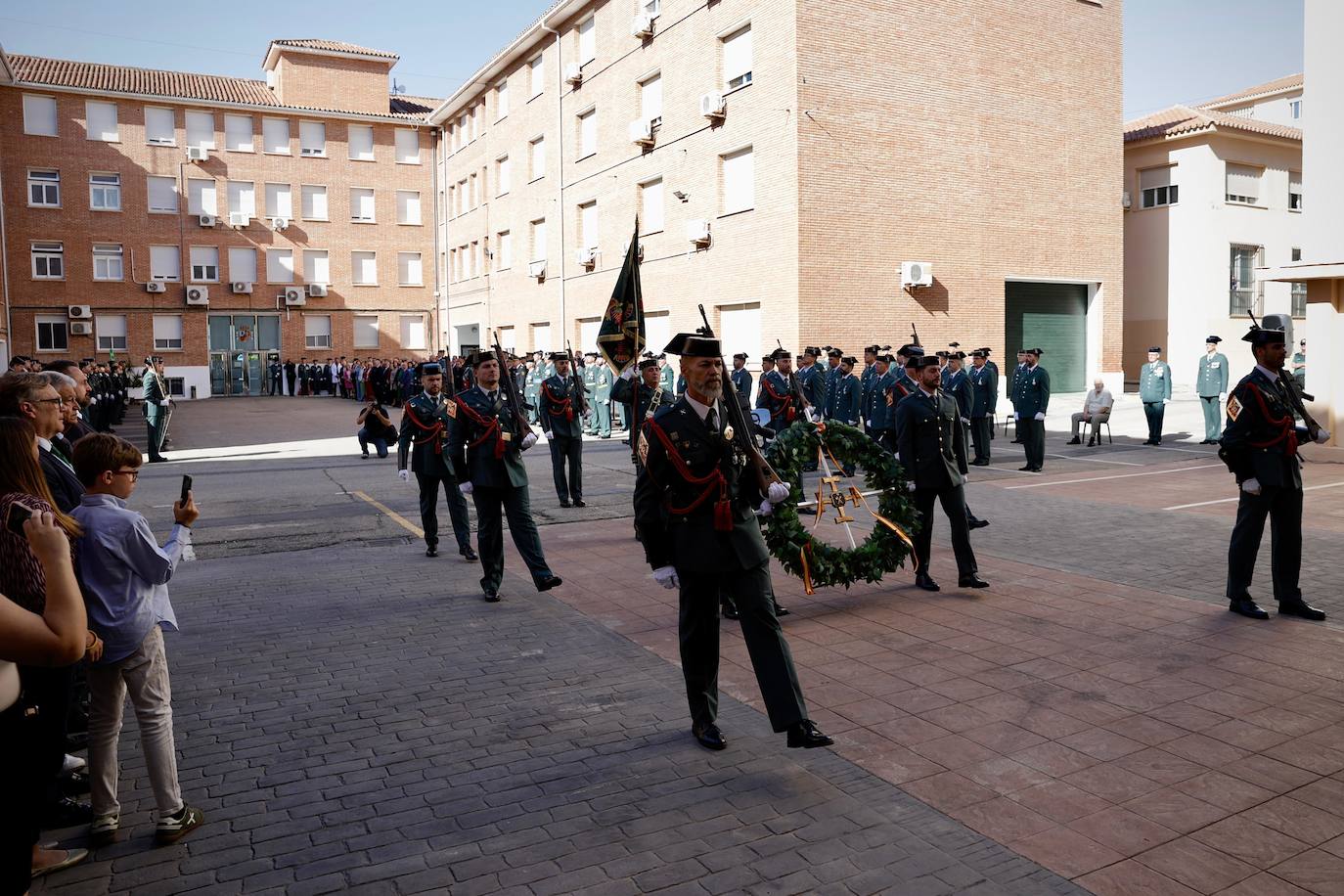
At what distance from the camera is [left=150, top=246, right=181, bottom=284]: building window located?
45938 mm

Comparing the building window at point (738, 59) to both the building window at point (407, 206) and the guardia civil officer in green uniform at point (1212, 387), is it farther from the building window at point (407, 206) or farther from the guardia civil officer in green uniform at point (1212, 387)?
the building window at point (407, 206)

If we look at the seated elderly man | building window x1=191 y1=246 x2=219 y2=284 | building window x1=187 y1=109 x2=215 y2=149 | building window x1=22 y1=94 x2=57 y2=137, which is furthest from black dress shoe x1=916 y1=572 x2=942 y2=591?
building window x1=22 y1=94 x2=57 y2=137

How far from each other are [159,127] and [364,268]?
10565 millimetres

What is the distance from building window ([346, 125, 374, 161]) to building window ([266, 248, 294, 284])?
569cm

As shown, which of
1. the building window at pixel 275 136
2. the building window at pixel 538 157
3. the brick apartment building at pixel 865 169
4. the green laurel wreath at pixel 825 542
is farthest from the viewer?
the building window at pixel 275 136

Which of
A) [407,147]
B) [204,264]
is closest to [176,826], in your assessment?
[204,264]

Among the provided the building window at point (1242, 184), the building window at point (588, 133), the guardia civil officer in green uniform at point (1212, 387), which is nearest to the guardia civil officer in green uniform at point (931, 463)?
the guardia civil officer in green uniform at point (1212, 387)

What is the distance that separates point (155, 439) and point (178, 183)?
30.5 m

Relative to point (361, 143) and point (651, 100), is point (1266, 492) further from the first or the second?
point (361, 143)

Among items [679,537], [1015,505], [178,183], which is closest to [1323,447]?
[1015,505]

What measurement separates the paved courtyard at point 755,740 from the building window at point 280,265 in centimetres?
4175

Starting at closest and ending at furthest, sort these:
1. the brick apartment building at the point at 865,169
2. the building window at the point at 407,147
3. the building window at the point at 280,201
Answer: the brick apartment building at the point at 865,169
the building window at the point at 280,201
the building window at the point at 407,147

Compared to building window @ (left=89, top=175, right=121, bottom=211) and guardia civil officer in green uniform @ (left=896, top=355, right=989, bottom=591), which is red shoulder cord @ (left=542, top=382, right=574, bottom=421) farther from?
building window @ (left=89, top=175, right=121, bottom=211)

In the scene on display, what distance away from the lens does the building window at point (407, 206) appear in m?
50.7
